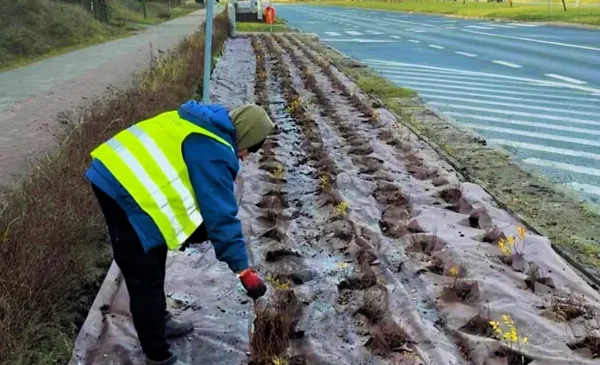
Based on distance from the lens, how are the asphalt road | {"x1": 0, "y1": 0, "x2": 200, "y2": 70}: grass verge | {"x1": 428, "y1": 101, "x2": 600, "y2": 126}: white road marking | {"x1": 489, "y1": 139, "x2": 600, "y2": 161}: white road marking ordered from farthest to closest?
1. {"x1": 0, "y1": 0, "x2": 200, "y2": 70}: grass verge
2. {"x1": 428, "y1": 101, "x2": 600, "y2": 126}: white road marking
3. the asphalt road
4. {"x1": 489, "y1": 139, "x2": 600, "y2": 161}: white road marking

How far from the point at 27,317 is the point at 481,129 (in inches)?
237

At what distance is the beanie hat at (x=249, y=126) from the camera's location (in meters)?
2.60

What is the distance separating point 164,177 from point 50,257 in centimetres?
103

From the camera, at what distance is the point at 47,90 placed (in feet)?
36.4

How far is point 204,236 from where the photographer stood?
2740 mm

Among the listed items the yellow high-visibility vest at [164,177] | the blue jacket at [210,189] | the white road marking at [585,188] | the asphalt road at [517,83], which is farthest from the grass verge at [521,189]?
the yellow high-visibility vest at [164,177]

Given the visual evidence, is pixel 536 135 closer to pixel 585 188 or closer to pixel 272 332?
pixel 585 188

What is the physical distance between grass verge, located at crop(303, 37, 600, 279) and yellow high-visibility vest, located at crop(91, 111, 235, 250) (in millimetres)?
2388

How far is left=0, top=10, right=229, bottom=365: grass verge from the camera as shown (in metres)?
2.84

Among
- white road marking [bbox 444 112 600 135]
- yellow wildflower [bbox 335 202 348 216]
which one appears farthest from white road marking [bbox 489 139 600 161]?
yellow wildflower [bbox 335 202 348 216]

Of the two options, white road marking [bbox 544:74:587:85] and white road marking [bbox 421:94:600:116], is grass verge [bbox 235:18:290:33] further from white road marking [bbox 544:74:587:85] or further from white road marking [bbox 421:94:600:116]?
white road marking [bbox 421:94:600:116]

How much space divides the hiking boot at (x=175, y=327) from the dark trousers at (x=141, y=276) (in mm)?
203

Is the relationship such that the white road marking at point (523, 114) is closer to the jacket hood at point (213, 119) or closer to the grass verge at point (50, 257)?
the grass verge at point (50, 257)

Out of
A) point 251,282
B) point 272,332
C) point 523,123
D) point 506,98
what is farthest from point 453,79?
point 251,282
